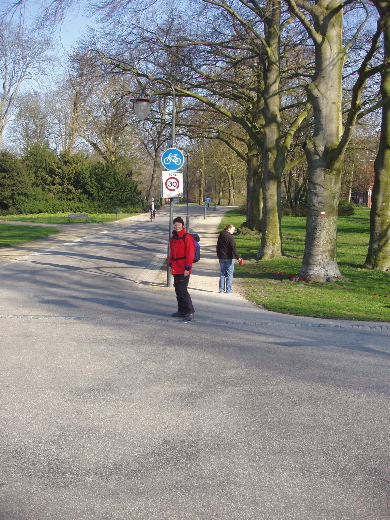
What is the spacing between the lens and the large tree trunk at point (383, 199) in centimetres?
1576

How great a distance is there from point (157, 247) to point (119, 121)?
20.4ft

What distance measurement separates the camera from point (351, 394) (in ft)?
17.9

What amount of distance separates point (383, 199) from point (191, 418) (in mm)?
12998

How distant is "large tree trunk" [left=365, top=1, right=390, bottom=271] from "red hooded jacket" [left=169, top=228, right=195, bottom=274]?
8901mm

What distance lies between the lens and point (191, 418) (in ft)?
15.7

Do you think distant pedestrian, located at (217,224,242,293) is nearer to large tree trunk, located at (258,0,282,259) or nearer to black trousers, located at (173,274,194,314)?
black trousers, located at (173,274,194,314)

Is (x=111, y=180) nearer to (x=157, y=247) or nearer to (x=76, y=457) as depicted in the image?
(x=157, y=247)

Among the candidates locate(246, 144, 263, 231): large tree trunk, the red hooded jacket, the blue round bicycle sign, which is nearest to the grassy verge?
the red hooded jacket

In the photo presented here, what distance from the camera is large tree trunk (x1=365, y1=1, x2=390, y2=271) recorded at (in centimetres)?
Result: 1576

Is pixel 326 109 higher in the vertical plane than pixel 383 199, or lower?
higher

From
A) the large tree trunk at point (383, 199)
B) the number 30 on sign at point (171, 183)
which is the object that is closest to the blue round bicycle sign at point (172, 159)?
the number 30 on sign at point (171, 183)

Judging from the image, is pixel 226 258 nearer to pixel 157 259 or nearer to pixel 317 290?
pixel 317 290

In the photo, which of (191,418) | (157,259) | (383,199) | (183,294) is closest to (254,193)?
(157,259)

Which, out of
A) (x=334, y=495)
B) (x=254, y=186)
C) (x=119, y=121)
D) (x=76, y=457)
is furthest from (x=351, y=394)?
(x=254, y=186)
